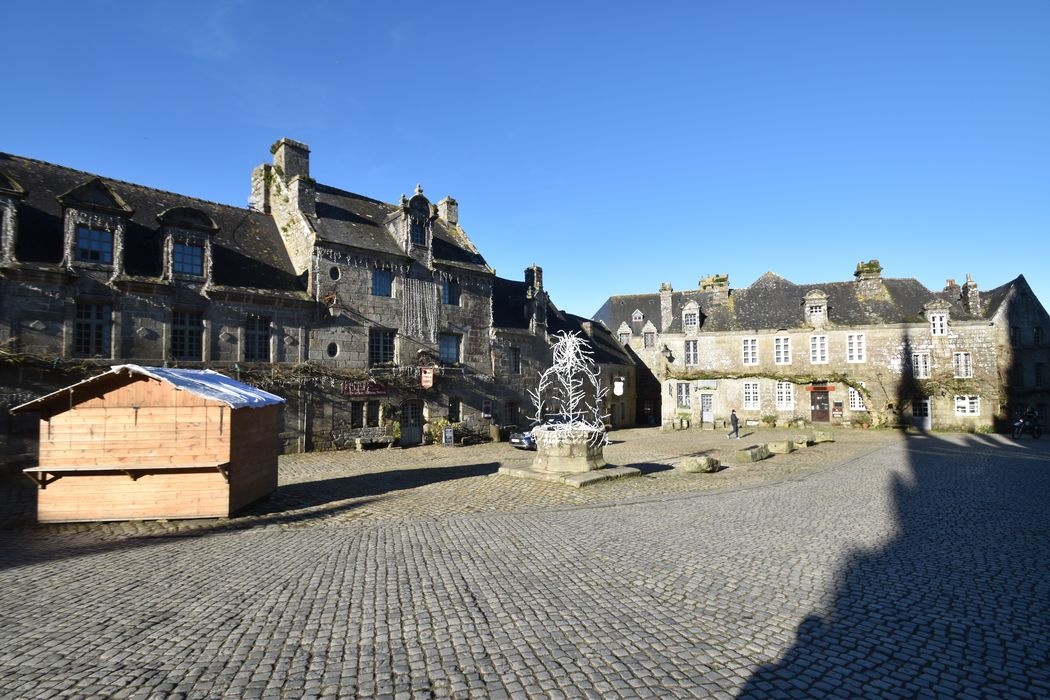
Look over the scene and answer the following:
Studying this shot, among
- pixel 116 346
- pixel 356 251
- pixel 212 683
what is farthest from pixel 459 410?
pixel 212 683

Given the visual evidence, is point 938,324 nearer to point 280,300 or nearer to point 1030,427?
point 1030,427

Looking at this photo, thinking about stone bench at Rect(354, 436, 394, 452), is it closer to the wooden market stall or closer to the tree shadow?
the wooden market stall

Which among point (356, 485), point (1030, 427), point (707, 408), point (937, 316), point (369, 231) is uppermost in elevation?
point (369, 231)

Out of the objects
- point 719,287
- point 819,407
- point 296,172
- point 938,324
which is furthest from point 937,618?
point 719,287

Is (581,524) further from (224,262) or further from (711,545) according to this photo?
(224,262)

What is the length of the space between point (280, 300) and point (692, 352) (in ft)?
85.6

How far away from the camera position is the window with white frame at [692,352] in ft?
115

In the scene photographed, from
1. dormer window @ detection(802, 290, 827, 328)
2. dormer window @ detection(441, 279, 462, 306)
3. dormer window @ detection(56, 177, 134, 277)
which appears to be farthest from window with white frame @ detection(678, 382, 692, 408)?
dormer window @ detection(56, 177, 134, 277)

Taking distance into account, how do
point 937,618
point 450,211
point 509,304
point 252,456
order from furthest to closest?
point 509,304
point 450,211
point 252,456
point 937,618

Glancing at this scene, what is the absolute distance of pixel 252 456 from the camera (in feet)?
36.4

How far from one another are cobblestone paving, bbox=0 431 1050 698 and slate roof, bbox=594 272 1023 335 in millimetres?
23272

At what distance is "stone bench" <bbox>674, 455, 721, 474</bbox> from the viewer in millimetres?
15375

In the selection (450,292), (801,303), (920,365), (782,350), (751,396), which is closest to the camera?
(450,292)

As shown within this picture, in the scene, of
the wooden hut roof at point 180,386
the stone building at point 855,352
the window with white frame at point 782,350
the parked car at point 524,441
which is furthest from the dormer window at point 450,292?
the window with white frame at point 782,350
